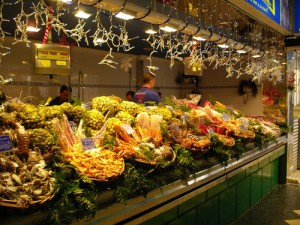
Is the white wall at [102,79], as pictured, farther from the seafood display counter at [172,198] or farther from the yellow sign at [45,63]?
the seafood display counter at [172,198]

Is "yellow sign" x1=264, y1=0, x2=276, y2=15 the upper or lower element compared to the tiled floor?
upper

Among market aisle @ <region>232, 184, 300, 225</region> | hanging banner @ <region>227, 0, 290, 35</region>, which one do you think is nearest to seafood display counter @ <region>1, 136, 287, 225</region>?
market aisle @ <region>232, 184, 300, 225</region>

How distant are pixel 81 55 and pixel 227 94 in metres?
5.21

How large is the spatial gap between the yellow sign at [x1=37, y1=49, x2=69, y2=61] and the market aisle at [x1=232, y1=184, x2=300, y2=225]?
3452 millimetres

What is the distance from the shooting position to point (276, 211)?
17.2 feet

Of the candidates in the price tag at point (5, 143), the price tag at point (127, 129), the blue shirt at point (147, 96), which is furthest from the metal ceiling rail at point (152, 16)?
the price tag at point (5, 143)

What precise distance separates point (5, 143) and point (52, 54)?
3110 mm

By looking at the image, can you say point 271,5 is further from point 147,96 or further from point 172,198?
point 172,198

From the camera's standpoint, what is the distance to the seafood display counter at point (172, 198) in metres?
2.29

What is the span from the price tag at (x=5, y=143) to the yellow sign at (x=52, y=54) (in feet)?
9.76

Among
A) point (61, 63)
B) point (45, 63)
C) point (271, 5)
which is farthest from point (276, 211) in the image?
point (45, 63)

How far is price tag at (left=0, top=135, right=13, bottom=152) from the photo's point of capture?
209cm

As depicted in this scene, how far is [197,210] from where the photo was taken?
11.9 feet

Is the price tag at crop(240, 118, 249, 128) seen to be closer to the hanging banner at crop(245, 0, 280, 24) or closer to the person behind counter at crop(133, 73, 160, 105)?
the person behind counter at crop(133, 73, 160, 105)
